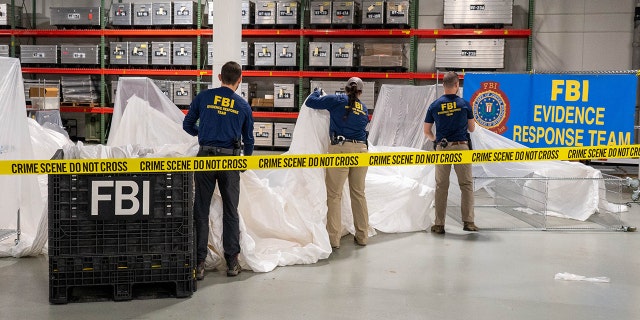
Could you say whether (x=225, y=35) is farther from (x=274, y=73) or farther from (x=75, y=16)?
(x=75, y=16)

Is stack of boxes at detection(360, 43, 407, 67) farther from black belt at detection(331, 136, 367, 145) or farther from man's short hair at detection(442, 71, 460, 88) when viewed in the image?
black belt at detection(331, 136, 367, 145)

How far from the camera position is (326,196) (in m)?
6.81

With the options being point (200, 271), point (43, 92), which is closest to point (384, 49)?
point (43, 92)

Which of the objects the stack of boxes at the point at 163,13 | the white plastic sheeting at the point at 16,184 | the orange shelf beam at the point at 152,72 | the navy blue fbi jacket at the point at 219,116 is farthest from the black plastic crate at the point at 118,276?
the stack of boxes at the point at 163,13

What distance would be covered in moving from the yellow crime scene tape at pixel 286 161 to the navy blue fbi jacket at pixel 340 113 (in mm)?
1037

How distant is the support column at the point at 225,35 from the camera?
7.00 metres

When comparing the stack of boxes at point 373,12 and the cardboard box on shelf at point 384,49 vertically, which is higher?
the stack of boxes at point 373,12

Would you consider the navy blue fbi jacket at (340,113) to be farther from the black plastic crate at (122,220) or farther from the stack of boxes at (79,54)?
the stack of boxes at (79,54)

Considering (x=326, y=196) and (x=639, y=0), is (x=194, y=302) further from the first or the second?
(x=639, y=0)

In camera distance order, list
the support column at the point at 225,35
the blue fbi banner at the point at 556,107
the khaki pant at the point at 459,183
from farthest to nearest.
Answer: the blue fbi banner at the point at 556,107, the khaki pant at the point at 459,183, the support column at the point at 225,35

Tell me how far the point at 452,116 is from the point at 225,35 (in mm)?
2440

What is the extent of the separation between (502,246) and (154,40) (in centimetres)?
1241

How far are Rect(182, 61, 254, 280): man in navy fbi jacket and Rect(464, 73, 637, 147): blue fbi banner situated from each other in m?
4.50

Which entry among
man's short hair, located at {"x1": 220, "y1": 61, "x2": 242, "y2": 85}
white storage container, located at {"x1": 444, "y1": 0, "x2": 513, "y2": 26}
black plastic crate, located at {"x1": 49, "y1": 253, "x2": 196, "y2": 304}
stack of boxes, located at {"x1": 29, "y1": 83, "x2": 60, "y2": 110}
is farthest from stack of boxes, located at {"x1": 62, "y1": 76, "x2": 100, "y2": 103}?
black plastic crate, located at {"x1": 49, "y1": 253, "x2": 196, "y2": 304}
